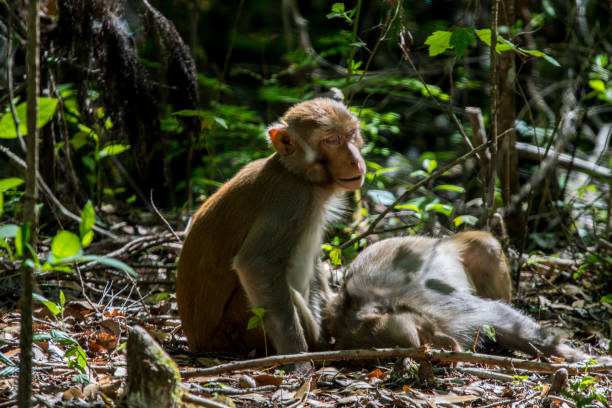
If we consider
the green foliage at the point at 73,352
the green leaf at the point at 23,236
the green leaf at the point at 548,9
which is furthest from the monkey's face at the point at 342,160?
the green leaf at the point at 548,9

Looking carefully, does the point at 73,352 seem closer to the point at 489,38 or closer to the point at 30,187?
the point at 30,187

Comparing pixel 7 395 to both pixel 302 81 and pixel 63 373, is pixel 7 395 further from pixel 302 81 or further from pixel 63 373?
pixel 302 81

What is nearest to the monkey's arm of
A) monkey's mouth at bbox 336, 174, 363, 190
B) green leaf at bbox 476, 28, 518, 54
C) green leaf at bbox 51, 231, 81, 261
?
monkey's mouth at bbox 336, 174, 363, 190

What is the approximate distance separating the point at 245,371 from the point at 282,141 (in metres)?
1.74

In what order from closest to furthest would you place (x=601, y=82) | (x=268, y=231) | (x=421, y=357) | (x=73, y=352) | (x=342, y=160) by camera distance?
1. (x=73, y=352)
2. (x=421, y=357)
3. (x=268, y=231)
4. (x=342, y=160)
5. (x=601, y=82)

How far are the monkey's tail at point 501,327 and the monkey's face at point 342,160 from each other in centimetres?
113

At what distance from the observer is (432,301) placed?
4730 mm

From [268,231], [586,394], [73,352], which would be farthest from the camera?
[268,231]

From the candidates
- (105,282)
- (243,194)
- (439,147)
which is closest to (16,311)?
(105,282)

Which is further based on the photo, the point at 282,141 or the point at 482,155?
the point at 482,155

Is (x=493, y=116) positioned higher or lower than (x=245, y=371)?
higher

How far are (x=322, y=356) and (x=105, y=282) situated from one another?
9.60 feet

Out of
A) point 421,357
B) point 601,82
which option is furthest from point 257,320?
point 601,82

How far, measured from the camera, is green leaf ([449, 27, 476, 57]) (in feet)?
14.5
